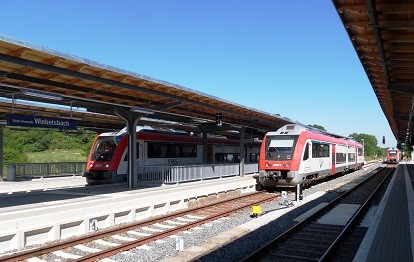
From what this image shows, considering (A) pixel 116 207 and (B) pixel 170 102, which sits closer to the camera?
(A) pixel 116 207

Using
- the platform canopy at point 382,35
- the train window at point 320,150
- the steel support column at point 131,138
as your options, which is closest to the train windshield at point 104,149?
the steel support column at point 131,138

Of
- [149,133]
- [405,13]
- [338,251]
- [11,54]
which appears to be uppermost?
[405,13]

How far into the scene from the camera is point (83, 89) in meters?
13.5

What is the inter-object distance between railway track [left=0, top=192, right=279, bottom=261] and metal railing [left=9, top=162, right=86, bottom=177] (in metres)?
16.0

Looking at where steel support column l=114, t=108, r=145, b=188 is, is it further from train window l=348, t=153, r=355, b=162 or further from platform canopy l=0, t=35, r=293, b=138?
train window l=348, t=153, r=355, b=162

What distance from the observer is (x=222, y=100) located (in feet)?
56.4

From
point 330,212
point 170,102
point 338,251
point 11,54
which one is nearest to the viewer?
point 338,251

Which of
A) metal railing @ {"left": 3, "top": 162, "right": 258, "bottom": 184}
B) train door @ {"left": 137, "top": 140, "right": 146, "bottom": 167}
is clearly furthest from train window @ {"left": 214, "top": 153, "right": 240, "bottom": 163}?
train door @ {"left": 137, "top": 140, "right": 146, "bottom": 167}

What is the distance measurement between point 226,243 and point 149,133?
13.5m

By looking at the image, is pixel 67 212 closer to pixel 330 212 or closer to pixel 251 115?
pixel 330 212

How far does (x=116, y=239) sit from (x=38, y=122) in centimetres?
637

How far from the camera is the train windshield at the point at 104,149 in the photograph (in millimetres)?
20441

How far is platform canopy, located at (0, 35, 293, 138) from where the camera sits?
32.5ft

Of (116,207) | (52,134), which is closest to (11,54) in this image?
(116,207)
